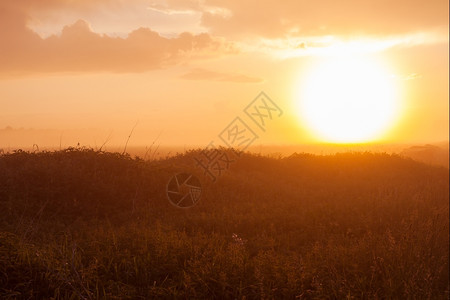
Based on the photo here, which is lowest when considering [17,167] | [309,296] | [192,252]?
[309,296]

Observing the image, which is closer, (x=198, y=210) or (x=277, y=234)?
(x=277, y=234)

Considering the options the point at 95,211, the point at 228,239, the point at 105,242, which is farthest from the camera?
the point at 95,211

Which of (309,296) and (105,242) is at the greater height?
(105,242)

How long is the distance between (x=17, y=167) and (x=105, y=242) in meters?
7.12

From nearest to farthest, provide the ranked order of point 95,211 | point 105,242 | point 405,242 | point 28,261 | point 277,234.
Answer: point 28,261 → point 105,242 → point 405,242 → point 277,234 → point 95,211

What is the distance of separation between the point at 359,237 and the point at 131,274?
605 centimetres

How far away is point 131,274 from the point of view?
6156 millimetres

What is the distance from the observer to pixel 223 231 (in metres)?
9.71

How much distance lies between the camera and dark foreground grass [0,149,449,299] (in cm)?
588

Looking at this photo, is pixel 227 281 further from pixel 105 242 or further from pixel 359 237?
pixel 359 237

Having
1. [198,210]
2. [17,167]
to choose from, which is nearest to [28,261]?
[198,210]

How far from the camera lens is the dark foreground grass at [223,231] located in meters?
5.88

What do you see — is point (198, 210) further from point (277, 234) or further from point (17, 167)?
point (17, 167)

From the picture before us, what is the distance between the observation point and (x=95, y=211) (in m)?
11.2
